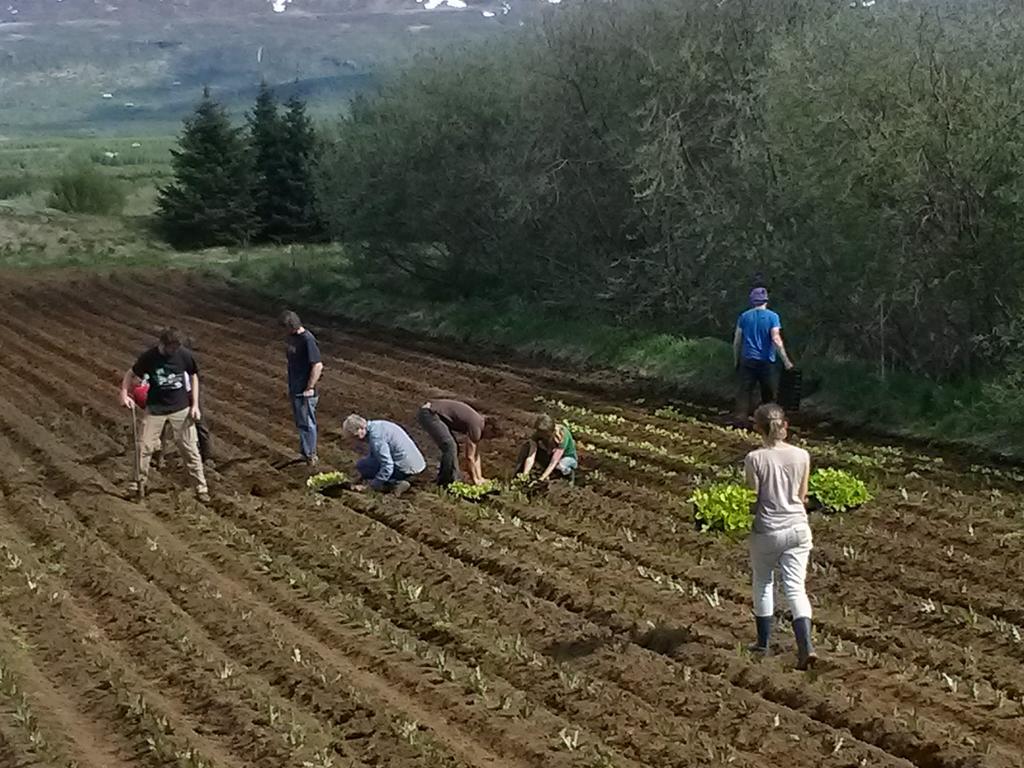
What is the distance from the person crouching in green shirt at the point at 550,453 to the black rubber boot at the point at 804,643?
541 cm

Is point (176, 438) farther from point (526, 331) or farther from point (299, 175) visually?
point (299, 175)

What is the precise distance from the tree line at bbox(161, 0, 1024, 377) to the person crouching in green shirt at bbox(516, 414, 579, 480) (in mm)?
5802

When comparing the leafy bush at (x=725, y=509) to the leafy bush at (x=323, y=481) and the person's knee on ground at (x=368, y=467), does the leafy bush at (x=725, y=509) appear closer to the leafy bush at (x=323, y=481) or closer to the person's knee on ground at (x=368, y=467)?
the person's knee on ground at (x=368, y=467)

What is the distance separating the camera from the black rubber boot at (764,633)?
856cm

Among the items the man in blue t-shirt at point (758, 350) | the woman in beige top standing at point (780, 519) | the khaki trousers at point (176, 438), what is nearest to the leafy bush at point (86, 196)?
the khaki trousers at point (176, 438)

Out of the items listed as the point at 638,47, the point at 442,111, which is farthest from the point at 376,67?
the point at 638,47

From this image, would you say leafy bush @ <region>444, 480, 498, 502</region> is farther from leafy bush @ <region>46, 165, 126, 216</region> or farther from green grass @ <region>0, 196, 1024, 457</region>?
leafy bush @ <region>46, 165, 126, 216</region>

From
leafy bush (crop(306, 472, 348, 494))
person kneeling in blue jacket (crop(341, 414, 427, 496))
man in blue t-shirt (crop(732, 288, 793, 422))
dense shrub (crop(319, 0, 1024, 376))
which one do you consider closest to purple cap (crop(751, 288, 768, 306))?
man in blue t-shirt (crop(732, 288, 793, 422))

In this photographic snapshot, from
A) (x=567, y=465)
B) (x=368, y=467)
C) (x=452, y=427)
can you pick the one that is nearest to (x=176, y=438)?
(x=368, y=467)

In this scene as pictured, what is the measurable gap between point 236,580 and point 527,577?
2551mm

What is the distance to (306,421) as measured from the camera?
15.1 m

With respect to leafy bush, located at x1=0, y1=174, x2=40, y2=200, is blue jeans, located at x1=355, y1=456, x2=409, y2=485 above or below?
above

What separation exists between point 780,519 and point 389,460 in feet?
20.4

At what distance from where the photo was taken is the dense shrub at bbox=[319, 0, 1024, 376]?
16.7 m
